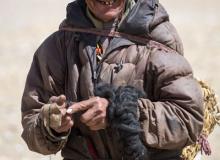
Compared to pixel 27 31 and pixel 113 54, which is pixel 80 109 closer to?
pixel 113 54

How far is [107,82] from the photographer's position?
4480 mm

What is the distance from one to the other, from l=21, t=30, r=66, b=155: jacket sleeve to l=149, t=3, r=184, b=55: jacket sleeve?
1.62 feet

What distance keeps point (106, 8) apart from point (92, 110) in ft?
1.97

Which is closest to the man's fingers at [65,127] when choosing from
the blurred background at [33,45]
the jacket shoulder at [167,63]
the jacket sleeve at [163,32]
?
the jacket shoulder at [167,63]

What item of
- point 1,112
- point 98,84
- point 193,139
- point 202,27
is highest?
point 98,84

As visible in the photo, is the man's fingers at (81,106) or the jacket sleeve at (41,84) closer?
the man's fingers at (81,106)

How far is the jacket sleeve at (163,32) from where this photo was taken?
458 centimetres

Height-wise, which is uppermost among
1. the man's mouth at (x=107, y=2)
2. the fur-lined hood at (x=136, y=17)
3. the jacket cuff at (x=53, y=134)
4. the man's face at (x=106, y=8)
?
the man's mouth at (x=107, y=2)

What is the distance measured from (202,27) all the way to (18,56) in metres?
5.43

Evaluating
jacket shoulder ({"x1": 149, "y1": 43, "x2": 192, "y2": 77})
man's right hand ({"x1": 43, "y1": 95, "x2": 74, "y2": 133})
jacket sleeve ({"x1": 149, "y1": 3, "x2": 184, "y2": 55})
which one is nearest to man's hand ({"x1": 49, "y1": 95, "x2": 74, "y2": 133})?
man's right hand ({"x1": 43, "y1": 95, "x2": 74, "y2": 133})

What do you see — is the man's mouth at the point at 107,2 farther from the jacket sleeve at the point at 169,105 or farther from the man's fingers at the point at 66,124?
the man's fingers at the point at 66,124

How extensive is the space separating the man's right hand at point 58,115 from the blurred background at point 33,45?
5449mm

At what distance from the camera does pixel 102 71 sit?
452 centimetres

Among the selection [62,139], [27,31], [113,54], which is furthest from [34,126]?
[27,31]
